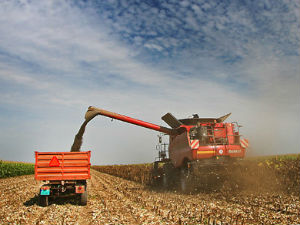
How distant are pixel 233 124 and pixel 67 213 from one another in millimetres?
8348

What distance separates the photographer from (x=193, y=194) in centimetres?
1209

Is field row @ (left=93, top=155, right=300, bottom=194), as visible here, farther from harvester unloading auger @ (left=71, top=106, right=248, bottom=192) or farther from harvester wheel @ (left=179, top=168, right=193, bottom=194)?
harvester wheel @ (left=179, top=168, right=193, bottom=194)

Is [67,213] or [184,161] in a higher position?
[184,161]

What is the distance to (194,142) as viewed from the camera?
458 inches

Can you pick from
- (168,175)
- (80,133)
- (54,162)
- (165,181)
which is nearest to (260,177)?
(168,175)

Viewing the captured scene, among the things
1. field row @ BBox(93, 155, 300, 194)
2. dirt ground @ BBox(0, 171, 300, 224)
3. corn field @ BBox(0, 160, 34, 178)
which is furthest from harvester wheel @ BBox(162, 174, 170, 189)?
corn field @ BBox(0, 160, 34, 178)

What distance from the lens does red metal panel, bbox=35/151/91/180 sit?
1019 centimetres

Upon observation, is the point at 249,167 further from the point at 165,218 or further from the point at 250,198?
the point at 165,218

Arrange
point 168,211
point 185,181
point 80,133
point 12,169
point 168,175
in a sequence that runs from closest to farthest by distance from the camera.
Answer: point 168,211 < point 185,181 < point 80,133 < point 168,175 < point 12,169

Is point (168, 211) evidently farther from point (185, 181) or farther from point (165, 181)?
point (165, 181)

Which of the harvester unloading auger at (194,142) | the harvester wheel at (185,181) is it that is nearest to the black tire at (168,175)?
the harvester unloading auger at (194,142)

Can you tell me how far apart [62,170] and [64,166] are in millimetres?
167

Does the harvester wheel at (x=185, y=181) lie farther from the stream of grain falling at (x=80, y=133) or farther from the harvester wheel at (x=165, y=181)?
the stream of grain falling at (x=80, y=133)

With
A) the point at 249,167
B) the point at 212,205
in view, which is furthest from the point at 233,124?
the point at 212,205
